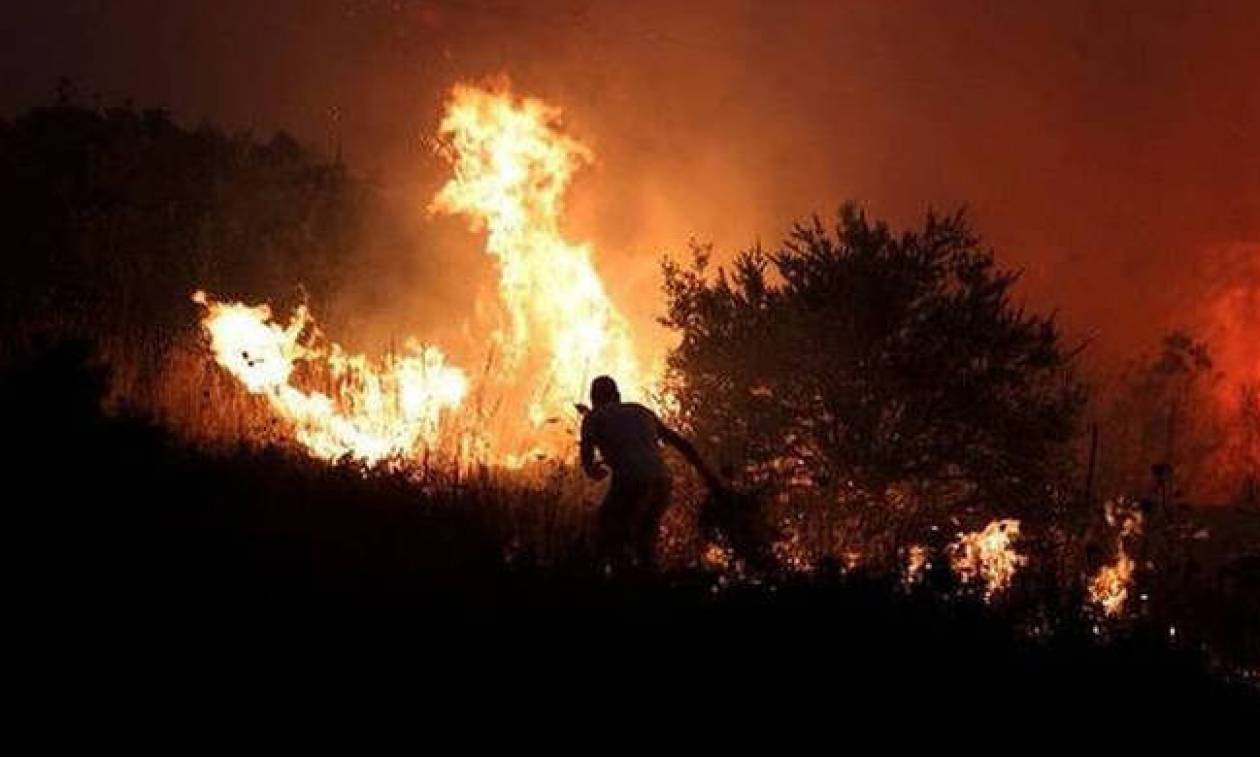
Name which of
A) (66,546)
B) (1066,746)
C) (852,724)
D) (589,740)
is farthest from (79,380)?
(1066,746)

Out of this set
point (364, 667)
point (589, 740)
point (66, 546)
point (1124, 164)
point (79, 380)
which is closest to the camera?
point (589, 740)

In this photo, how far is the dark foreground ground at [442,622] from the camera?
19.2 ft

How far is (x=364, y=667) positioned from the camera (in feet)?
19.3

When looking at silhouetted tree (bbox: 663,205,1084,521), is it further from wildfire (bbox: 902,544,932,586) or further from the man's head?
the man's head

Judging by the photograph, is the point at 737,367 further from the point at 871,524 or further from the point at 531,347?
the point at 531,347

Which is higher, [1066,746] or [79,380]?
[79,380]

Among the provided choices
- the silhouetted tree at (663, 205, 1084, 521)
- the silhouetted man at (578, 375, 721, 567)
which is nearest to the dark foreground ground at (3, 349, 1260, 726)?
the silhouetted man at (578, 375, 721, 567)

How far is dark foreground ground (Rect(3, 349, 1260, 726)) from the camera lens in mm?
5863

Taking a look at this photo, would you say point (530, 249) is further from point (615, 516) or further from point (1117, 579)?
point (1117, 579)

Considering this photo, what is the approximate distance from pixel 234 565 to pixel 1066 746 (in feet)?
13.5

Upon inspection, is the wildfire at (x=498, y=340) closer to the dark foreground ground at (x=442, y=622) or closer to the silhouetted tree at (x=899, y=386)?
the silhouetted tree at (x=899, y=386)

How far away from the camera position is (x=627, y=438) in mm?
11133

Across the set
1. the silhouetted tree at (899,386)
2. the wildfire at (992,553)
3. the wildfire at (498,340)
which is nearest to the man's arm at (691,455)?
the wildfire at (992,553)

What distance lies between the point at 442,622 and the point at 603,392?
5144mm
